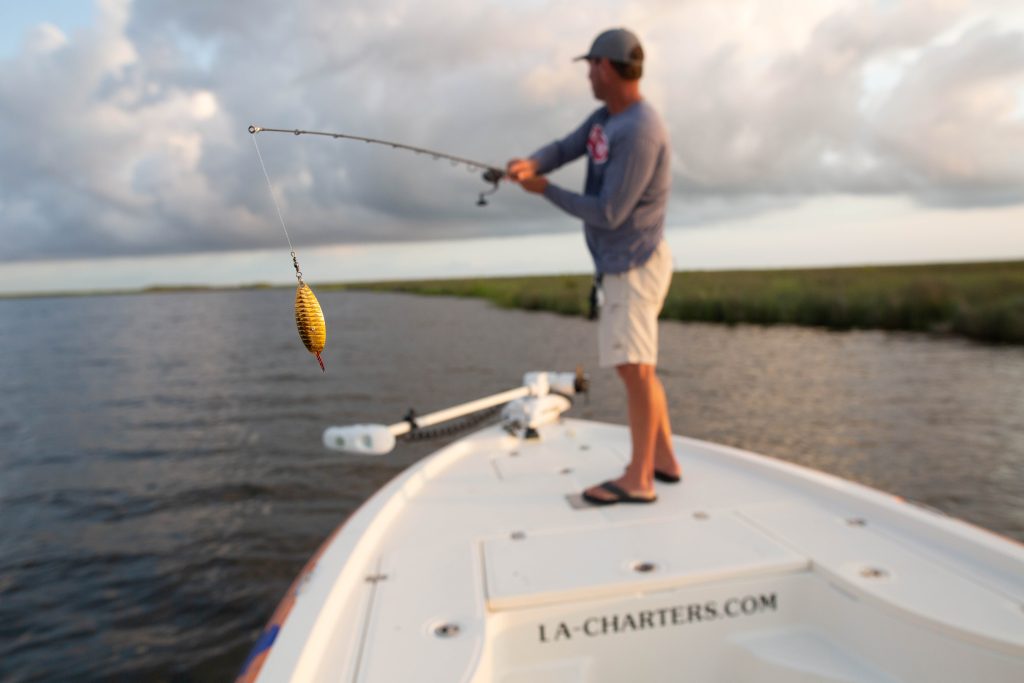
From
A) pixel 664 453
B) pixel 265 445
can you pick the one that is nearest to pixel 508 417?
pixel 664 453

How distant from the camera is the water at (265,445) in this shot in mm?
4496

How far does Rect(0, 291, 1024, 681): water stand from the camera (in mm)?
4496

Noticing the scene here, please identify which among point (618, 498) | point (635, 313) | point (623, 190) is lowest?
point (618, 498)

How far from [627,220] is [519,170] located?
0.55m

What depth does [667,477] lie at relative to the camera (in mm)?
3236

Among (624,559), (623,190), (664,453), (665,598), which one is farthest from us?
(664,453)

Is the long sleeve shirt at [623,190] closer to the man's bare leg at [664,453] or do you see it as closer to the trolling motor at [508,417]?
the man's bare leg at [664,453]

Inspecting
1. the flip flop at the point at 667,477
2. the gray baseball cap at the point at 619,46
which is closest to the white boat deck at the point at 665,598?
the flip flop at the point at 667,477

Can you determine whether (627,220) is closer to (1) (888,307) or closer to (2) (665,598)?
(2) (665,598)

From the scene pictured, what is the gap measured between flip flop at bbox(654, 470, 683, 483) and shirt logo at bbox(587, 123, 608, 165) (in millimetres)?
1628

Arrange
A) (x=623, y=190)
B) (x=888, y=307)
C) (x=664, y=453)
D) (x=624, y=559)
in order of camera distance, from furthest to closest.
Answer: (x=888, y=307)
(x=664, y=453)
(x=623, y=190)
(x=624, y=559)

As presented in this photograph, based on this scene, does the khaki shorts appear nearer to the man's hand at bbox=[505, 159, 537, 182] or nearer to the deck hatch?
the man's hand at bbox=[505, 159, 537, 182]

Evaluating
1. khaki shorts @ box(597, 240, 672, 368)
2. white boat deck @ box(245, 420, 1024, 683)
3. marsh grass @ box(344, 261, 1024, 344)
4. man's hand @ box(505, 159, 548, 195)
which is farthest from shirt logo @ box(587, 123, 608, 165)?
marsh grass @ box(344, 261, 1024, 344)

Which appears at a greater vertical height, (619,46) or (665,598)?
(619,46)
